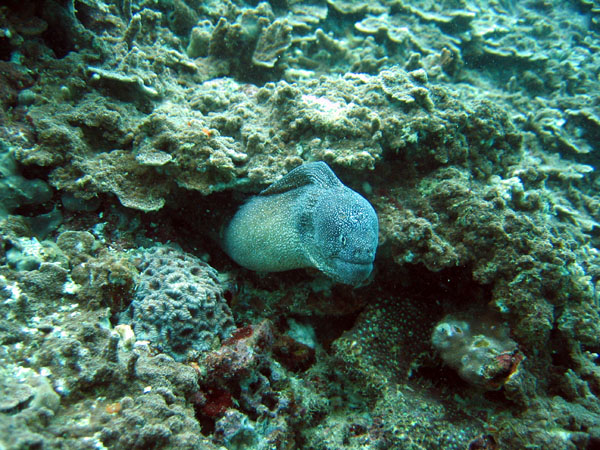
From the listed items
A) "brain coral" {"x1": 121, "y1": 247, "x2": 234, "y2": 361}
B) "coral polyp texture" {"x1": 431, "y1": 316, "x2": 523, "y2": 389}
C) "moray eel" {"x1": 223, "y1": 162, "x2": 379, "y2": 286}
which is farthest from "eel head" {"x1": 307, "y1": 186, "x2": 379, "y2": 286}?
"coral polyp texture" {"x1": 431, "y1": 316, "x2": 523, "y2": 389}

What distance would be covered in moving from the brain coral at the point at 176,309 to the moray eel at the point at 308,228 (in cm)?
58

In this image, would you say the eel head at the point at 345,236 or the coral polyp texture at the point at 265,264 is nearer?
the coral polyp texture at the point at 265,264

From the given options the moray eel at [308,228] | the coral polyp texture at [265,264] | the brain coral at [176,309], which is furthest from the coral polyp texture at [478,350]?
the brain coral at [176,309]

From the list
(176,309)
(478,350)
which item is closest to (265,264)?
(176,309)

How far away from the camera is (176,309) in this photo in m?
2.33

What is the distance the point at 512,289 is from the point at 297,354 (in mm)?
2050

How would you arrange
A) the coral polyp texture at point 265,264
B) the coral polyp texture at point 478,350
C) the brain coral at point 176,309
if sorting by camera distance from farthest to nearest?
the coral polyp texture at point 478,350
the brain coral at point 176,309
the coral polyp texture at point 265,264

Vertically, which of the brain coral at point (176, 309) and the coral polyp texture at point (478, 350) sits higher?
the brain coral at point (176, 309)

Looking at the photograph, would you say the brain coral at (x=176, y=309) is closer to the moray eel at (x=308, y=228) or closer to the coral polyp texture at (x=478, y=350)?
the moray eel at (x=308, y=228)

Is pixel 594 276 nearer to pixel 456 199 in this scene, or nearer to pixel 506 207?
pixel 506 207

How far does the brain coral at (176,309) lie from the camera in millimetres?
2285

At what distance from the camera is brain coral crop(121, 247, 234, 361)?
2285 mm

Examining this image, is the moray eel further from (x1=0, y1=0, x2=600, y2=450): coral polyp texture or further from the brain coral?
the brain coral

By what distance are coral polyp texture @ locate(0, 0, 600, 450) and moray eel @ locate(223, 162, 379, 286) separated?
0.06 feet
